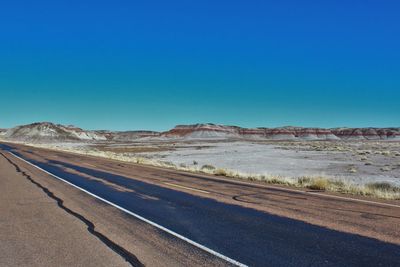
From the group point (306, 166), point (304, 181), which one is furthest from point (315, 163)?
point (304, 181)

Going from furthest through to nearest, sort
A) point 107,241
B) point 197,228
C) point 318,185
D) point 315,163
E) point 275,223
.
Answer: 1. point 315,163
2. point 318,185
3. point 275,223
4. point 197,228
5. point 107,241

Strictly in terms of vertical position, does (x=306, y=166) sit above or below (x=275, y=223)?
below

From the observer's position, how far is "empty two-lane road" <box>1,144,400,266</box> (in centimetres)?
588

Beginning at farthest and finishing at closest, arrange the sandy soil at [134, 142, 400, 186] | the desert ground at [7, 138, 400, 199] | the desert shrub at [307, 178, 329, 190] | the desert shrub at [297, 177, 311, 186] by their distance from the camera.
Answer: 1. the sandy soil at [134, 142, 400, 186]
2. the desert ground at [7, 138, 400, 199]
3. the desert shrub at [297, 177, 311, 186]
4. the desert shrub at [307, 178, 329, 190]

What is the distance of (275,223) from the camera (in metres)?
8.09

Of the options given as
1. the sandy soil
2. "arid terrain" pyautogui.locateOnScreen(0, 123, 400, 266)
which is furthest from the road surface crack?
the sandy soil

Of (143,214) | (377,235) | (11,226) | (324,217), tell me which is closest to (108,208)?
(143,214)

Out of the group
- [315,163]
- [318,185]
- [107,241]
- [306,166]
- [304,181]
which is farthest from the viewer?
[315,163]

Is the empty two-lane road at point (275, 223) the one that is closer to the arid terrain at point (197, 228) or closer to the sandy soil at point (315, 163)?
the arid terrain at point (197, 228)

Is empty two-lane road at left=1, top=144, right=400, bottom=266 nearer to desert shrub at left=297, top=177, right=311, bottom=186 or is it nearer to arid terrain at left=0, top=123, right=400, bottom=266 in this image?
arid terrain at left=0, top=123, right=400, bottom=266

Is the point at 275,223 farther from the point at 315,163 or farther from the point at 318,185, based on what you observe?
A: the point at 315,163

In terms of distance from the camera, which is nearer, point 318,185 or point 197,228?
point 197,228

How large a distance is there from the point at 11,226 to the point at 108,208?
2543 millimetres

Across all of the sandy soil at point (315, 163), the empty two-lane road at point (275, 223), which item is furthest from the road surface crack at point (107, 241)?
the sandy soil at point (315, 163)
